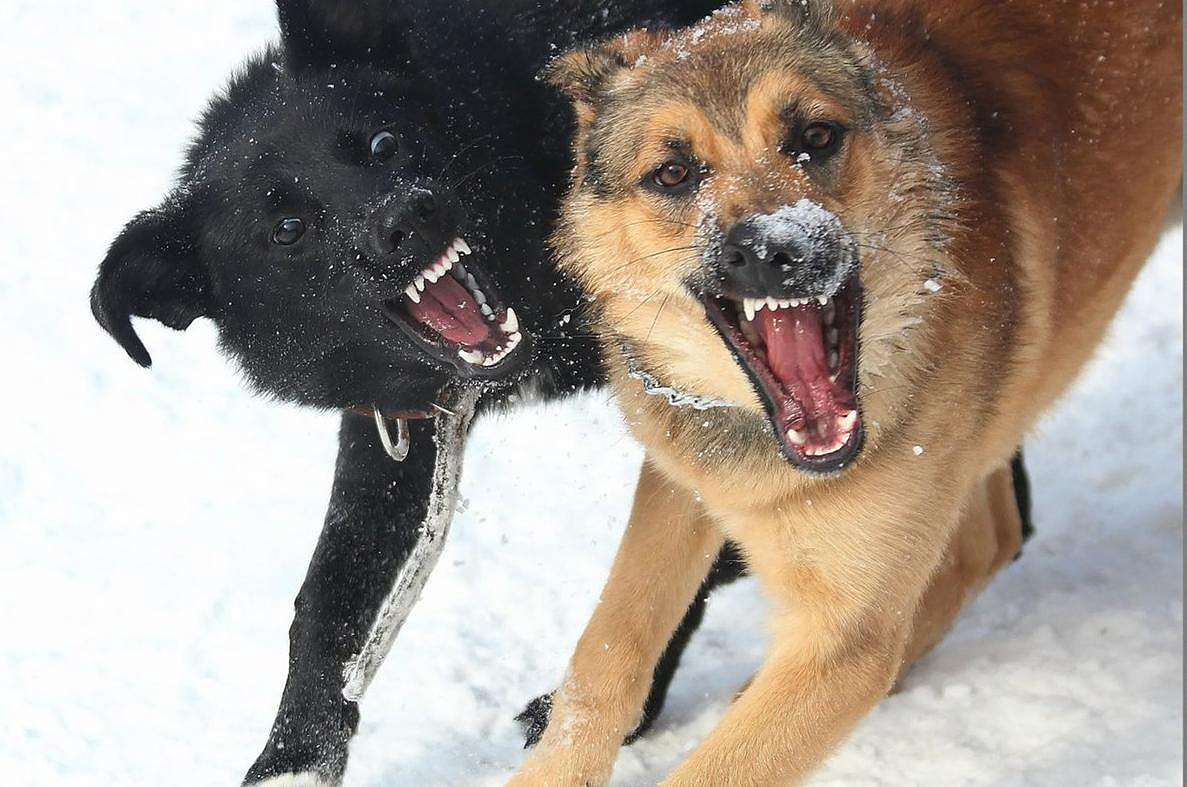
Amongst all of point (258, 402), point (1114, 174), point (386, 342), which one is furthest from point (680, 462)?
point (258, 402)

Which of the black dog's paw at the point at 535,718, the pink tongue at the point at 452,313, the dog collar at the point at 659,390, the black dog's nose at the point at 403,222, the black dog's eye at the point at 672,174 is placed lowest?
the black dog's paw at the point at 535,718

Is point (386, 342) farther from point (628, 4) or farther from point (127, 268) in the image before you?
point (628, 4)

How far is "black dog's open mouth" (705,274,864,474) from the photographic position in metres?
3.25

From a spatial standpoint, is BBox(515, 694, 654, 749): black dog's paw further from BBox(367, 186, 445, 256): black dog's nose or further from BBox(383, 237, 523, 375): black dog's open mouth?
BBox(367, 186, 445, 256): black dog's nose

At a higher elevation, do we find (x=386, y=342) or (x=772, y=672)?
(x=386, y=342)

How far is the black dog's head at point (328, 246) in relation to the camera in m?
3.86

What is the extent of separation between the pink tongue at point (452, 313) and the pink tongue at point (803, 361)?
0.94 metres

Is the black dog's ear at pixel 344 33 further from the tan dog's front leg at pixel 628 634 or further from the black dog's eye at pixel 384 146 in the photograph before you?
Answer: the tan dog's front leg at pixel 628 634

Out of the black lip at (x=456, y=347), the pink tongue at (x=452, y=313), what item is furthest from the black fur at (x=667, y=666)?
the pink tongue at (x=452, y=313)

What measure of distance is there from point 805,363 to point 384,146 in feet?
4.74

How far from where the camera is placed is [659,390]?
370 centimetres

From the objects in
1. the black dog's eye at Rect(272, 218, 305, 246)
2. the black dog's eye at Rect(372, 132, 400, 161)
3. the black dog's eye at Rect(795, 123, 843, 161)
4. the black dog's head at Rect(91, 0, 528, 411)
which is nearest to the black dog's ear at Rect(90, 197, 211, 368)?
Answer: the black dog's head at Rect(91, 0, 528, 411)

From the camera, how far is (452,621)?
491 cm

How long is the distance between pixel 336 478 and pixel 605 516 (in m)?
1.36
